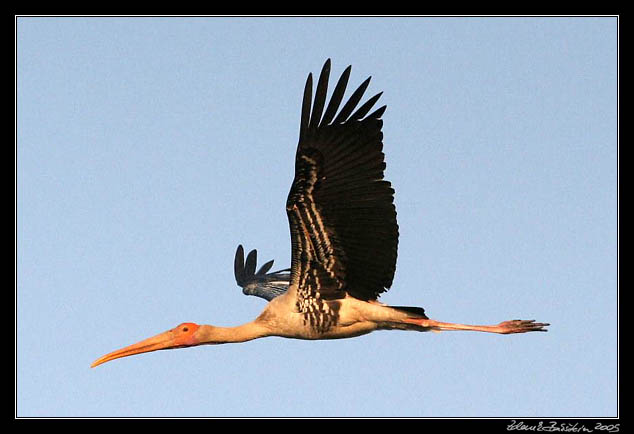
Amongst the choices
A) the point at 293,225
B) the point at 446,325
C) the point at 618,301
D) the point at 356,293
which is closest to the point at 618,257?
the point at 618,301

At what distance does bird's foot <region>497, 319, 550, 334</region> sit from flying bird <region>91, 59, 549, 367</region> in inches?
0.7

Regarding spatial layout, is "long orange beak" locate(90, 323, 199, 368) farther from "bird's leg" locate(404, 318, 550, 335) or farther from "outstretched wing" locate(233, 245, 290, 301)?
"bird's leg" locate(404, 318, 550, 335)

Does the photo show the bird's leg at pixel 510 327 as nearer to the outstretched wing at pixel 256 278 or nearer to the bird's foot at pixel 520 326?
the bird's foot at pixel 520 326

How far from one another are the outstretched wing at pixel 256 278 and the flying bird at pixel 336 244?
343 centimetres

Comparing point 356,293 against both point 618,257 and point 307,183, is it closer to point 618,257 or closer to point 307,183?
point 307,183

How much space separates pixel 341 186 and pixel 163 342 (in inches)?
178

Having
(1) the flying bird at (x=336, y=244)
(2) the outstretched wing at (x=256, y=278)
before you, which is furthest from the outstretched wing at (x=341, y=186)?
(2) the outstretched wing at (x=256, y=278)

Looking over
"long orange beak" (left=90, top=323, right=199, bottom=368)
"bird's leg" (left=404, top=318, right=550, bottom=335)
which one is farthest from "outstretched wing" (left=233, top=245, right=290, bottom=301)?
"bird's leg" (left=404, top=318, right=550, bottom=335)

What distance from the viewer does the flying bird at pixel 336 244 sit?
16312mm

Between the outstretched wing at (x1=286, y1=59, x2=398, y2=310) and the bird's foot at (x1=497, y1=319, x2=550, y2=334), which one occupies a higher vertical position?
the outstretched wing at (x1=286, y1=59, x2=398, y2=310)

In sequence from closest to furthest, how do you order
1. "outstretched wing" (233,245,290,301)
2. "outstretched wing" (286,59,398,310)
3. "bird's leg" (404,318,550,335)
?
1. "outstretched wing" (286,59,398,310)
2. "bird's leg" (404,318,550,335)
3. "outstretched wing" (233,245,290,301)

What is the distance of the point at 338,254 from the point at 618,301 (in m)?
5.55

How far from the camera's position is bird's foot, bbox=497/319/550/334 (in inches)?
727

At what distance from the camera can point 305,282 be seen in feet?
56.9
